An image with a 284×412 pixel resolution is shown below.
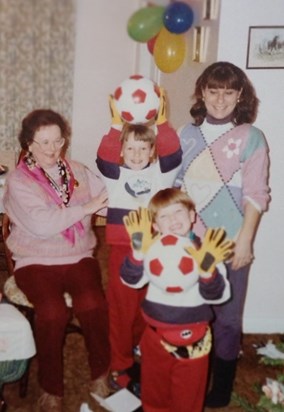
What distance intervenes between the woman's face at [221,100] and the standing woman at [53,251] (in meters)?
0.61

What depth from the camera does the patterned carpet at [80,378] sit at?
269 cm

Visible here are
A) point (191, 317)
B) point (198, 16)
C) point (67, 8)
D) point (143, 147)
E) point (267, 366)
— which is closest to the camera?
point (191, 317)

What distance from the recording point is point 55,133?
104 inches

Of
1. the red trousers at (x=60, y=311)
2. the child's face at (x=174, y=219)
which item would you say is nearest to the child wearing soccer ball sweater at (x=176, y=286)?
the child's face at (x=174, y=219)

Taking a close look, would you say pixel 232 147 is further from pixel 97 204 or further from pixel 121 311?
pixel 121 311

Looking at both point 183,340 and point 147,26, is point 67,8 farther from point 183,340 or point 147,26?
point 183,340

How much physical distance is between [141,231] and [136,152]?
42 cm

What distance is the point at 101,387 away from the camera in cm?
271

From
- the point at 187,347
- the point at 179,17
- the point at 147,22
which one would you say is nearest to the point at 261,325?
the point at 187,347

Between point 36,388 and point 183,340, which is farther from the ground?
point 183,340

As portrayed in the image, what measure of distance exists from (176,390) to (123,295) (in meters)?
0.49

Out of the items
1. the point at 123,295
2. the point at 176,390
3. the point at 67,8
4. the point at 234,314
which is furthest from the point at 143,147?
the point at 67,8

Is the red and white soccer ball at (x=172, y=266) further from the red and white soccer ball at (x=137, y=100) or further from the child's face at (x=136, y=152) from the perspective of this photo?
the red and white soccer ball at (x=137, y=100)

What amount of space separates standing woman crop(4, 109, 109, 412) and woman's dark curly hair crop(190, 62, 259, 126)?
0.58 meters
